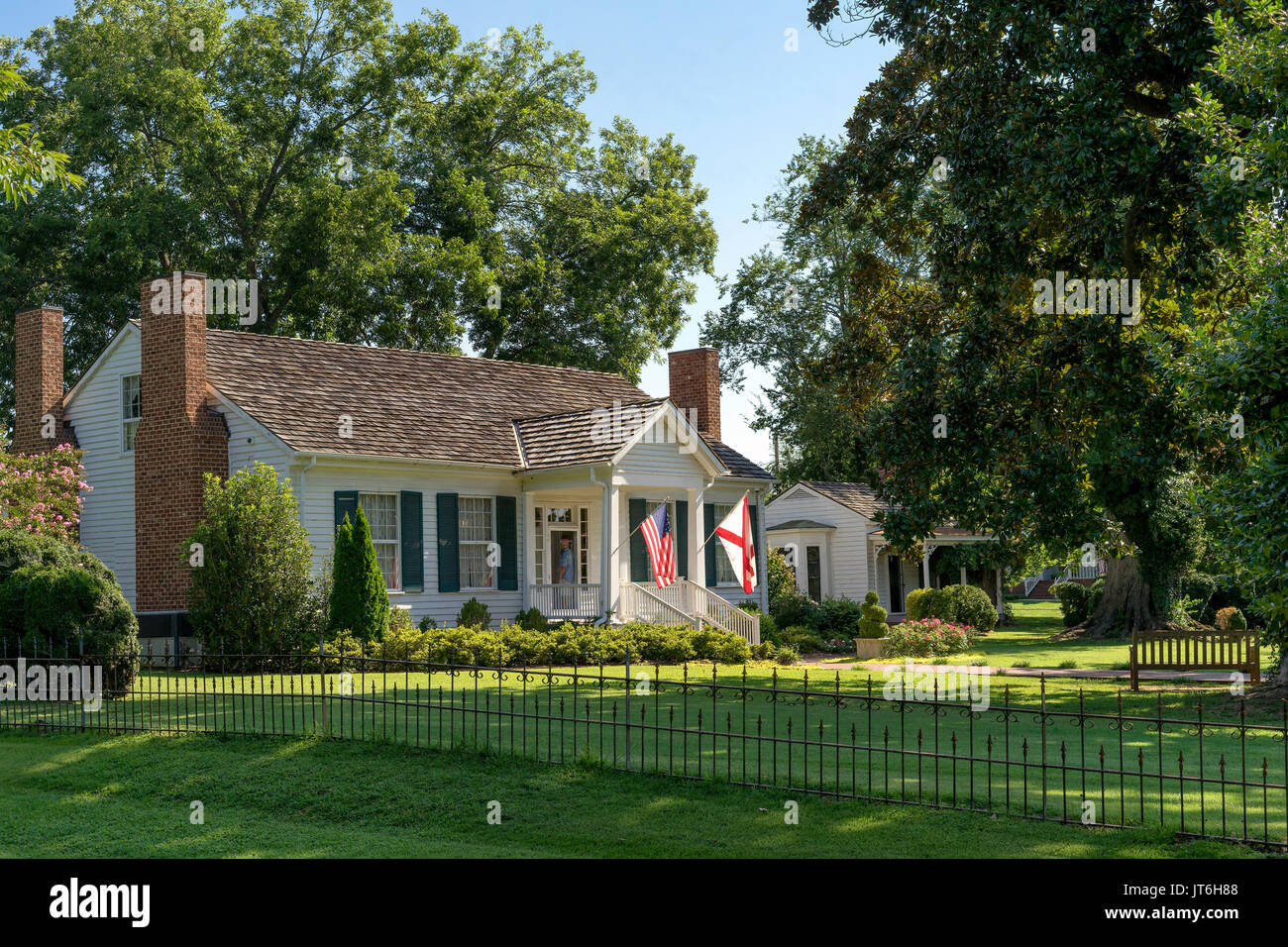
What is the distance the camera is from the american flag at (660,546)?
22736 mm

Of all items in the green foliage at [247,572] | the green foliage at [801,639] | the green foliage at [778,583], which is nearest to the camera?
the green foliage at [247,572]

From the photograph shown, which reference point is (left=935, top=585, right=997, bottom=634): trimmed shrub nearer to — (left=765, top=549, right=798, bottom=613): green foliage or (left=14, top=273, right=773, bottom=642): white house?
(left=765, top=549, right=798, bottom=613): green foliage

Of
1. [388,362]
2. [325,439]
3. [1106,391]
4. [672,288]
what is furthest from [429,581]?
[672,288]

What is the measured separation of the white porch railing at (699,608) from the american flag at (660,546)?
252 cm

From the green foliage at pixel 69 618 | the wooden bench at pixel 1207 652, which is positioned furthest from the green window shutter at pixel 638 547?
the green foliage at pixel 69 618

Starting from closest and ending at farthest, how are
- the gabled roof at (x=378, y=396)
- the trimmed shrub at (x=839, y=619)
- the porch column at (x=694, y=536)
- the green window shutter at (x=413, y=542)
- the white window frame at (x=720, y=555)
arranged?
1. the gabled roof at (x=378, y=396)
2. the green window shutter at (x=413, y=542)
3. the porch column at (x=694, y=536)
4. the white window frame at (x=720, y=555)
5. the trimmed shrub at (x=839, y=619)

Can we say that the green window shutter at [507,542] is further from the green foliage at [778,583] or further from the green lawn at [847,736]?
the green foliage at [778,583]

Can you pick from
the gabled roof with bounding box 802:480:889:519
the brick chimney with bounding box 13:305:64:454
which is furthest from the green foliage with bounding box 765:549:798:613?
the brick chimney with bounding box 13:305:64:454

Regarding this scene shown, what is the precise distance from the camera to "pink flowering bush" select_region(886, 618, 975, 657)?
26.7m

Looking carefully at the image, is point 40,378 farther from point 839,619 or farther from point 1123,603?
point 1123,603

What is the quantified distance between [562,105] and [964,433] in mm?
32500

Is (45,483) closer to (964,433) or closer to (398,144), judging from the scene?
(964,433)

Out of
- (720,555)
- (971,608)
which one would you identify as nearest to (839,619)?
(720,555)

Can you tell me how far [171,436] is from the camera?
2303 centimetres
